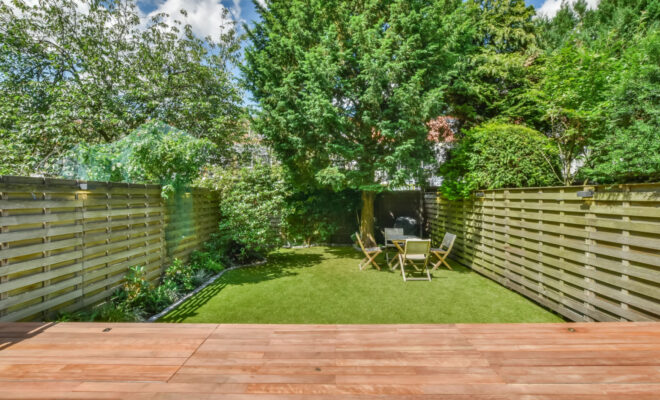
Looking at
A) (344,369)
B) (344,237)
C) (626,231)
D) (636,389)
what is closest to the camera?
(636,389)

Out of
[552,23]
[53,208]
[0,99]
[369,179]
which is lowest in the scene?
[53,208]

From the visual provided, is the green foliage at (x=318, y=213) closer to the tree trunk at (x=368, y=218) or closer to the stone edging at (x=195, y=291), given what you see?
the tree trunk at (x=368, y=218)

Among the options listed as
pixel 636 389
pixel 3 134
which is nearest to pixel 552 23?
pixel 636 389

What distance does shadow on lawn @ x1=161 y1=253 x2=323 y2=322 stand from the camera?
3949 mm

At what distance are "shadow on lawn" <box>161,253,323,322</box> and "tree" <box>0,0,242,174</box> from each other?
215 inches

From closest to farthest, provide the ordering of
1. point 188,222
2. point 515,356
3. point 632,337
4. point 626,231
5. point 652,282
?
point 515,356
point 632,337
point 652,282
point 626,231
point 188,222

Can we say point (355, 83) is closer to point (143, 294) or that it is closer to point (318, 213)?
point (318, 213)

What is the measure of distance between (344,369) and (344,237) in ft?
25.7

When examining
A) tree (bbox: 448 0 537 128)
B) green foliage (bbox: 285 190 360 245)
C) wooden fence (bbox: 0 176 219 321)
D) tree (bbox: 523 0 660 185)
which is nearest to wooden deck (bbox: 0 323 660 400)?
wooden fence (bbox: 0 176 219 321)

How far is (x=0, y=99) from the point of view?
7656 millimetres

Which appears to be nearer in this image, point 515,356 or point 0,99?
point 515,356

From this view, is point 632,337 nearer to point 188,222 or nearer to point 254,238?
point 254,238

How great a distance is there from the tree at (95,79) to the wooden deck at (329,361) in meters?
6.92

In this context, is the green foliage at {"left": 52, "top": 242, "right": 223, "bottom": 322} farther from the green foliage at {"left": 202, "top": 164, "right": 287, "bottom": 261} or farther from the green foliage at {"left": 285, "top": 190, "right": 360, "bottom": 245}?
the green foliage at {"left": 285, "top": 190, "right": 360, "bottom": 245}
